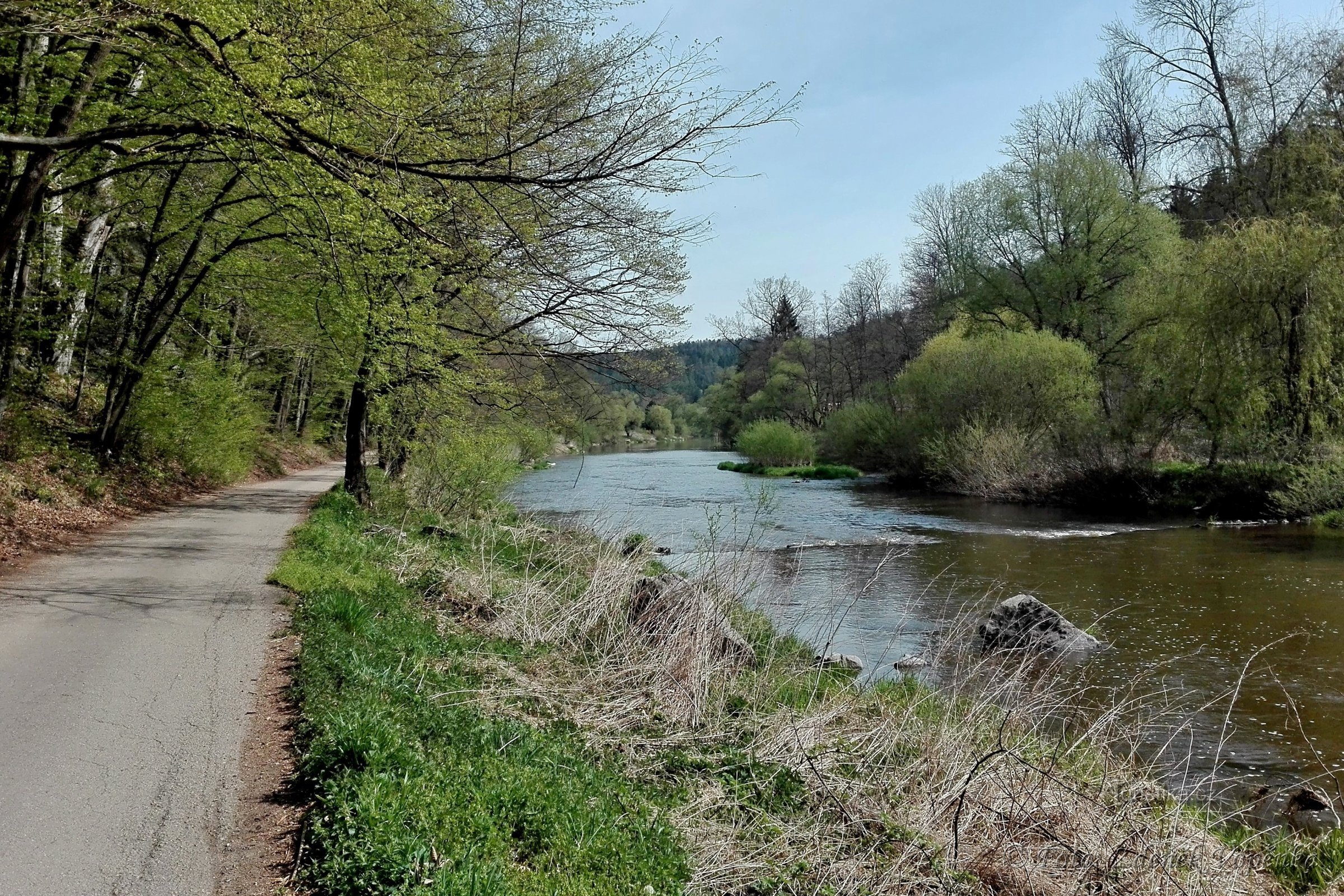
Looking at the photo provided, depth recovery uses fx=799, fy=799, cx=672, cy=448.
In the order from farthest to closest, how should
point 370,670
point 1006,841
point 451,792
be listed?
1. point 370,670
2. point 1006,841
3. point 451,792

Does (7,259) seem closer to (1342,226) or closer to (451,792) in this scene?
(451,792)

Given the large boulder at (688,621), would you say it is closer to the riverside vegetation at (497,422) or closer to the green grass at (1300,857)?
the riverside vegetation at (497,422)

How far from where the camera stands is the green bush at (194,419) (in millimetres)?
16828

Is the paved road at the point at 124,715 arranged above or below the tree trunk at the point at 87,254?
below

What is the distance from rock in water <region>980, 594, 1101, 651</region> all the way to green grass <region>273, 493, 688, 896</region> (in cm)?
668

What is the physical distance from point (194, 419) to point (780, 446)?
112 feet

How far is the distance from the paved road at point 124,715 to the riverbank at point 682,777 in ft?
1.69

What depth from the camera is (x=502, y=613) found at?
356 inches

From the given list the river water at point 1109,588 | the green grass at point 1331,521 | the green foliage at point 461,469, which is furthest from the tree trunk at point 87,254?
the green grass at point 1331,521

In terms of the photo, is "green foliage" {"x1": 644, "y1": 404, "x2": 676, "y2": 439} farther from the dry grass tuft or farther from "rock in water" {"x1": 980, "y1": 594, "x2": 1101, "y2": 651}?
the dry grass tuft

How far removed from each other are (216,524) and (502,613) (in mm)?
7429

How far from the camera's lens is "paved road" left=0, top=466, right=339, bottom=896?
380cm

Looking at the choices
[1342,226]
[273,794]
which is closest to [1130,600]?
[273,794]

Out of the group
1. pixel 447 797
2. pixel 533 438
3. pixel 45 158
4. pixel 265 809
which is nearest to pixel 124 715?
pixel 265 809
